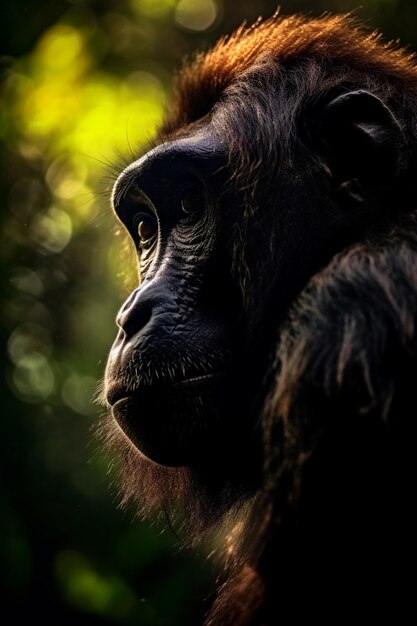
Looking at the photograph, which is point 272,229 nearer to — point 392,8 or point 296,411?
point 296,411

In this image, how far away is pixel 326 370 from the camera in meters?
2.34

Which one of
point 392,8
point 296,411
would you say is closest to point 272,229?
point 296,411

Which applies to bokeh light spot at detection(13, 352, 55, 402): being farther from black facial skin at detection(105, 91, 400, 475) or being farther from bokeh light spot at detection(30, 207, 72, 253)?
black facial skin at detection(105, 91, 400, 475)

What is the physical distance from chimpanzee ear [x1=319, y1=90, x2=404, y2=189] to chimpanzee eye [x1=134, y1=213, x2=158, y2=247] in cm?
76

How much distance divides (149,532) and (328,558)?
159 inches

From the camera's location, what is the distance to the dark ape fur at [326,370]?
2.28m

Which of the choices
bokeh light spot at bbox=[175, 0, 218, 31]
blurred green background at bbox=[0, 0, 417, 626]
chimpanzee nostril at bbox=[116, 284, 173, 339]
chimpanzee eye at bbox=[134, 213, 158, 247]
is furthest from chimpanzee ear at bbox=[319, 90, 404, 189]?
bokeh light spot at bbox=[175, 0, 218, 31]

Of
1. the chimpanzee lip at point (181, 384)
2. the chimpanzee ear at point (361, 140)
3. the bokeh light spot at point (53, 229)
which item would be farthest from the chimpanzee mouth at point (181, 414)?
the bokeh light spot at point (53, 229)

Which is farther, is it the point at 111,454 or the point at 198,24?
the point at 198,24

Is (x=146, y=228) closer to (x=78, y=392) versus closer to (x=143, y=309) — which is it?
(x=143, y=309)

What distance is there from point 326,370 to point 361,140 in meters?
0.79

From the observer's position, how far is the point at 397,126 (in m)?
2.73

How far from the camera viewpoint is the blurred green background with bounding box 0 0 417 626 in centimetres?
621

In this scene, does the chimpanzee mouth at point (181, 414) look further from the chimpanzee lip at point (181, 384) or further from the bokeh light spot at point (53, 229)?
the bokeh light spot at point (53, 229)
